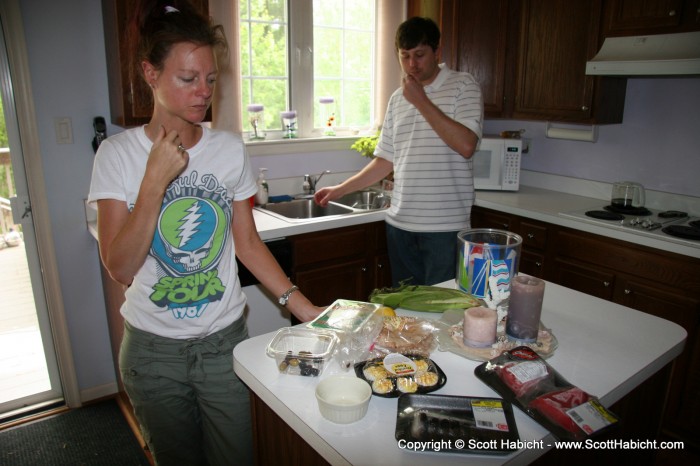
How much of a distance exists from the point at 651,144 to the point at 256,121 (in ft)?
7.00

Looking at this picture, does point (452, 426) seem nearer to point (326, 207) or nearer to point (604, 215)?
point (604, 215)

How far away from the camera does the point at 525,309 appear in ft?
3.91

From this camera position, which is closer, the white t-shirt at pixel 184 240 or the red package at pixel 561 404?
the red package at pixel 561 404

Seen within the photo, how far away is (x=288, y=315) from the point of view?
249 centimetres

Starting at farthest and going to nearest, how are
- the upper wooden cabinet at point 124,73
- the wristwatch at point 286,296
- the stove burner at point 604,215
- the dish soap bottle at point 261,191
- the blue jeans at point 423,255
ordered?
the dish soap bottle at point 261,191 → the stove burner at point 604,215 → the blue jeans at point 423,255 → the upper wooden cabinet at point 124,73 → the wristwatch at point 286,296

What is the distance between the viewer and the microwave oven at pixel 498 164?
10.2 feet

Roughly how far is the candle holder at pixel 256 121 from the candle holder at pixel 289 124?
128 mm

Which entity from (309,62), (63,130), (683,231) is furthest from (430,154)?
(63,130)

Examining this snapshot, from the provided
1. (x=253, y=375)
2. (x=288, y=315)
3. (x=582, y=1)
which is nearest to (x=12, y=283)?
(x=288, y=315)

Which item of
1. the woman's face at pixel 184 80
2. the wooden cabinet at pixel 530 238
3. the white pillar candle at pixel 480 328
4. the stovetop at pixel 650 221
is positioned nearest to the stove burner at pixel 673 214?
the stovetop at pixel 650 221

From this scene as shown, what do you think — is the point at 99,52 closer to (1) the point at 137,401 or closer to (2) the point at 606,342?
(1) the point at 137,401

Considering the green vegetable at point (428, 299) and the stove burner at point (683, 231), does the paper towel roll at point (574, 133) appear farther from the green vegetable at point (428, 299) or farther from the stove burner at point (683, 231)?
the green vegetable at point (428, 299)

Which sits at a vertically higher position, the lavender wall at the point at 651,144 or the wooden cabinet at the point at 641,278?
the lavender wall at the point at 651,144

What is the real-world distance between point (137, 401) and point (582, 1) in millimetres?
2653
